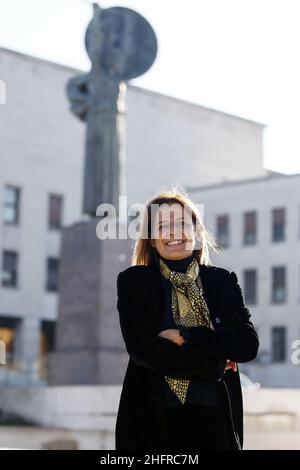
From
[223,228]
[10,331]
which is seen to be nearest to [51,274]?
[10,331]

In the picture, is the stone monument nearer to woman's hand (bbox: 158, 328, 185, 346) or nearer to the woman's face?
the woman's face

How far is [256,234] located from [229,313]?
47341 mm

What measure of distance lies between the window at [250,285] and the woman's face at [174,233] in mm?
47714

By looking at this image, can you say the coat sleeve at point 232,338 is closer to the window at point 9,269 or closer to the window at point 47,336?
the window at point 9,269

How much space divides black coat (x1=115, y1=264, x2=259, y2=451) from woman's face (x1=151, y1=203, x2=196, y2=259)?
0.13 meters

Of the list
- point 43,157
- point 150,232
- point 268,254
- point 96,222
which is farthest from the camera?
point 43,157

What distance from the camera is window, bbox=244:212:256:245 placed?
50.5 metres

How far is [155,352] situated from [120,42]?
21408mm

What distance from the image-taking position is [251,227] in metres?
51.0

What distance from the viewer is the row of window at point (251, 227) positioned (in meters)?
49.1

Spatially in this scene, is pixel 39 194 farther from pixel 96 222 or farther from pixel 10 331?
pixel 96 222

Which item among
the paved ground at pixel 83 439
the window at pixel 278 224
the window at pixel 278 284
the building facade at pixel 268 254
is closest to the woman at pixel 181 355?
the paved ground at pixel 83 439
